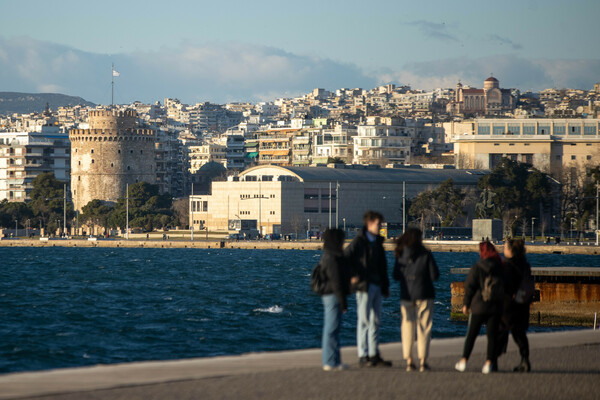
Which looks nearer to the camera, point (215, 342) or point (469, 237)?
point (215, 342)

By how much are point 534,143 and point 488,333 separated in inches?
4197

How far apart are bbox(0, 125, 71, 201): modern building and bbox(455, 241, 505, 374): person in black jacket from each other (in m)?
124

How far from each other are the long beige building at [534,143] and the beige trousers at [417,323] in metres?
103

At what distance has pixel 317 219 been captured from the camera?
10481cm

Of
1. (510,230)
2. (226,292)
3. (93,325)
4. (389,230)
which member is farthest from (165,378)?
(389,230)

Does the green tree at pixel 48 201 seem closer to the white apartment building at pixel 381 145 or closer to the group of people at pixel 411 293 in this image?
the white apartment building at pixel 381 145

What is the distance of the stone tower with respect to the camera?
122 m

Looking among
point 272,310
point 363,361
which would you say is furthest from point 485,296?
point 272,310

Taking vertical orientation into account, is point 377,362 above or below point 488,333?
below

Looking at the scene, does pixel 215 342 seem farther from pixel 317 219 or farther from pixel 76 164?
pixel 76 164

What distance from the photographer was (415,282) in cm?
1212

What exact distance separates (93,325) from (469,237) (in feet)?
231

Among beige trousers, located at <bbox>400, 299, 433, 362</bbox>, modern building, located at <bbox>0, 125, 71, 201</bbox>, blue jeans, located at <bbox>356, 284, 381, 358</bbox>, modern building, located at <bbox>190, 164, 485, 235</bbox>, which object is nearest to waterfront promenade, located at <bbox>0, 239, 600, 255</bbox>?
modern building, located at <bbox>190, 164, 485, 235</bbox>

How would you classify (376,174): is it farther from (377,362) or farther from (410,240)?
(377,362)
